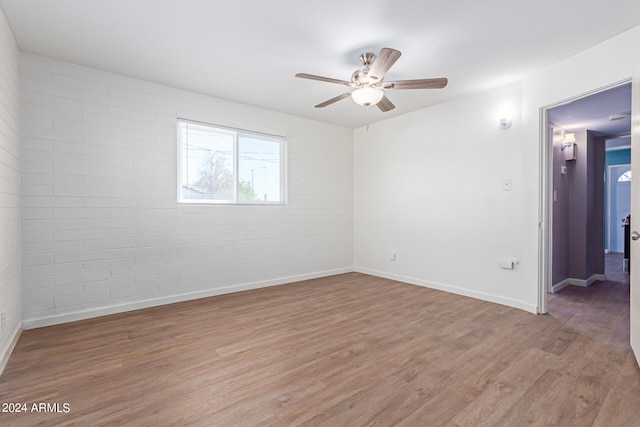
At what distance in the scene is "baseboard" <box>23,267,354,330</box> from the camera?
120 inches

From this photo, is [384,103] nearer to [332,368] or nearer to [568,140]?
[332,368]

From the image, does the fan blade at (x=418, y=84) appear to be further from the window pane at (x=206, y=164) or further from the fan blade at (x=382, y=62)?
the window pane at (x=206, y=164)

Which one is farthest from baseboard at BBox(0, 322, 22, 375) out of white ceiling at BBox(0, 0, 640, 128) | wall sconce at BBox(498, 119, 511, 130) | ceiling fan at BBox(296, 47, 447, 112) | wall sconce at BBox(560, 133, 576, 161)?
wall sconce at BBox(560, 133, 576, 161)

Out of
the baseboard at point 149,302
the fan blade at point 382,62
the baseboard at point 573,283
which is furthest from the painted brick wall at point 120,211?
the baseboard at point 573,283

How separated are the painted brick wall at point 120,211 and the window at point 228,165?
118 millimetres

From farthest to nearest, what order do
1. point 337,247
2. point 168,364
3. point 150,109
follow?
point 337,247 → point 150,109 → point 168,364

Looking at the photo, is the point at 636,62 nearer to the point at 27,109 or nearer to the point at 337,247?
the point at 337,247

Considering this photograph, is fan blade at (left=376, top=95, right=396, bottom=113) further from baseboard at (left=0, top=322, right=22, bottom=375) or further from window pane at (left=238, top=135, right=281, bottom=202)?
baseboard at (left=0, top=322, right=22, bottom=375)

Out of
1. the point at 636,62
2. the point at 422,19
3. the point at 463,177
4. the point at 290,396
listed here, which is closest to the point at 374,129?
the point at 463,177

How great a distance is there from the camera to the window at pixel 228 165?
3.99 m

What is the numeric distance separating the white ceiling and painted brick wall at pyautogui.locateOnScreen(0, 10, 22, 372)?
0.97 ft

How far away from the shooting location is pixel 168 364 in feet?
7.65

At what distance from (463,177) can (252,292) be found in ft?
10.7

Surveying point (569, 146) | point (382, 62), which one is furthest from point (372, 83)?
point (569, 146)
